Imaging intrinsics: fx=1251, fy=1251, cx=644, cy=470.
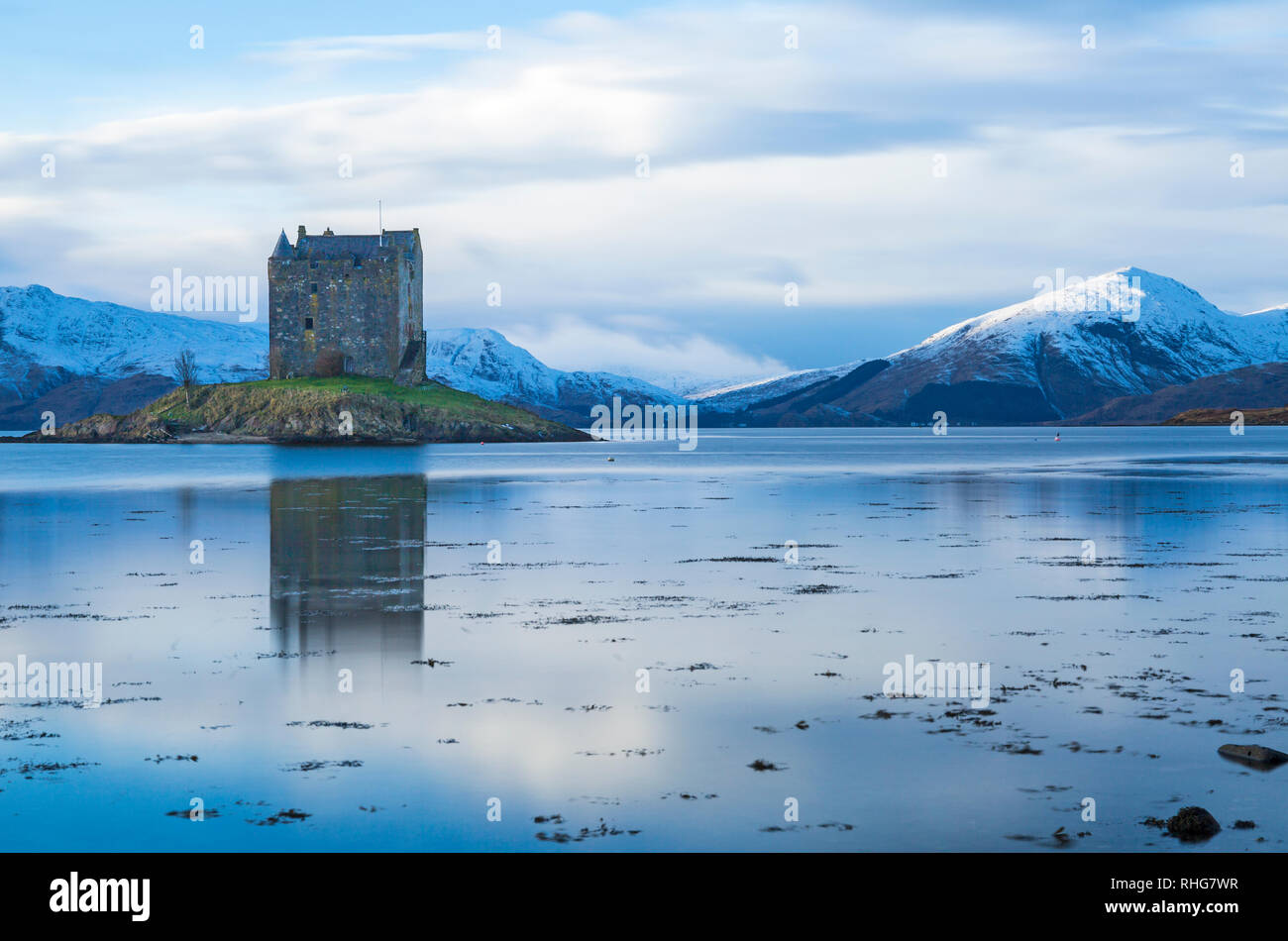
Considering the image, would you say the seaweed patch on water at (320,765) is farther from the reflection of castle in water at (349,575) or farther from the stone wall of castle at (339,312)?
the stone wall of castle at (339,312)

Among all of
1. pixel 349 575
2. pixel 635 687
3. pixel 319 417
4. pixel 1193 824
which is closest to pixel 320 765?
pixel 635 687

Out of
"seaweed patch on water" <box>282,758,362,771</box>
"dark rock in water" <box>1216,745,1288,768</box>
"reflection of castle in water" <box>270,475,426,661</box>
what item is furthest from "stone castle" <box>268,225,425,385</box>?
"dark rock in water" <box>1216,745,1288,768</box>

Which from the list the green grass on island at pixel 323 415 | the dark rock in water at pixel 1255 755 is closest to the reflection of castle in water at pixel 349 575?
the dark rock in water at pixel 1255 755

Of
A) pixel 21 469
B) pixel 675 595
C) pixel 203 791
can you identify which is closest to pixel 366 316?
pixel 21 469

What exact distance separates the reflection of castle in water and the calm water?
0.46 feet

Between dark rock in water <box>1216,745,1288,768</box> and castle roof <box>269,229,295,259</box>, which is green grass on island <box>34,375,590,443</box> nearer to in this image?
castle roof <box>269,229,295,259</box>

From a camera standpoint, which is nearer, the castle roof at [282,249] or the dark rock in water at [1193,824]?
the dark rock in water at [1193,824]

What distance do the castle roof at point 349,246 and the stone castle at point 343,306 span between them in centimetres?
14

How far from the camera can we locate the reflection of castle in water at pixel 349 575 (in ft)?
66.0

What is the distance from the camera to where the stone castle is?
172500 mm

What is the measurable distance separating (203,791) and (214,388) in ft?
586

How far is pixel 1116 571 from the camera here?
28.5 meters
